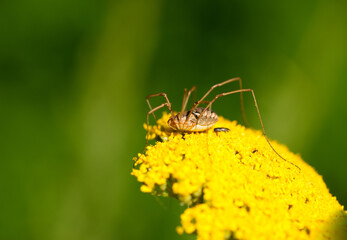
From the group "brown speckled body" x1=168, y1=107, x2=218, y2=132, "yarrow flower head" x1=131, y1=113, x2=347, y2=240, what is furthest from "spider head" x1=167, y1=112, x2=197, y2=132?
"yarrow flower head" x1=131, y1=113, x2=347, y2=240

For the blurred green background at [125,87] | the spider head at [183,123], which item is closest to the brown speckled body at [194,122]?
the spider head at [183,123]

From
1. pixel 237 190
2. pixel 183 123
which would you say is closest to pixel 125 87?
pixel 183 123

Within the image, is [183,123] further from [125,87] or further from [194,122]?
[125,87]

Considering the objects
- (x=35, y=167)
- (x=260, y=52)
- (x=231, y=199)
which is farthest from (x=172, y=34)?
(x=231, y=199)

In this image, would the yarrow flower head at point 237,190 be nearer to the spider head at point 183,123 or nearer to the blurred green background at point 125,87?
the spider head at point 183,123

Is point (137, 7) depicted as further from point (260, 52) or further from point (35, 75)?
point (260, 52)

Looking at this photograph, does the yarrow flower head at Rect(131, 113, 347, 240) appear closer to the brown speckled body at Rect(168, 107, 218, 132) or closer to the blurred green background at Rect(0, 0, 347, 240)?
the brown speckled body at Rect(168, 107, 218, 132)

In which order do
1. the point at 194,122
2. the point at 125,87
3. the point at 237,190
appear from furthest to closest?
the point at 125,87, the point at 194,122, the point at 237,190
